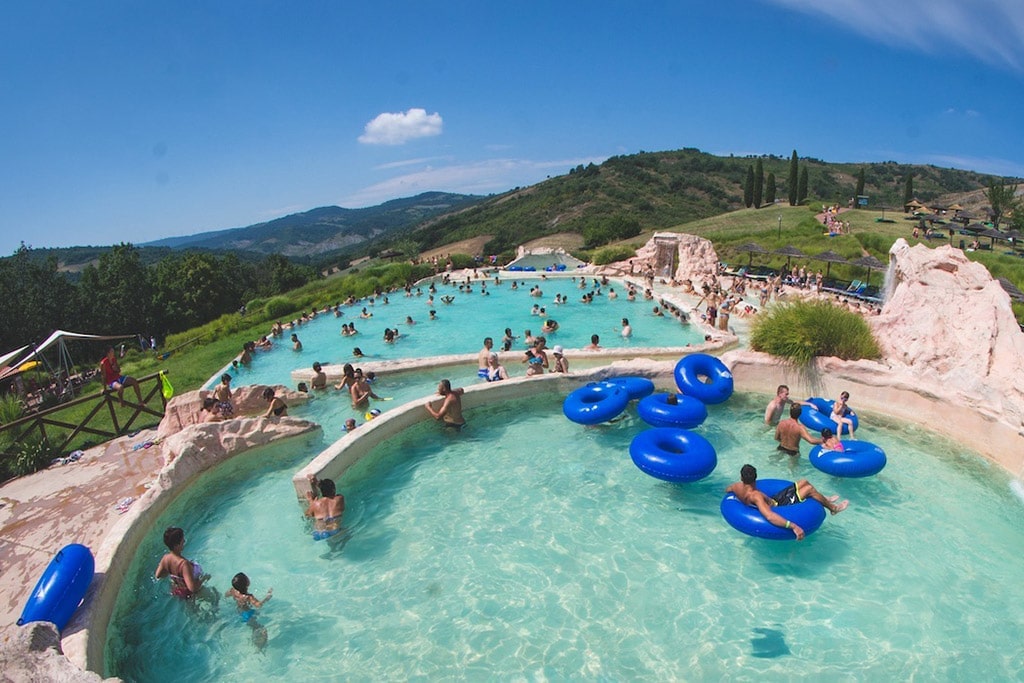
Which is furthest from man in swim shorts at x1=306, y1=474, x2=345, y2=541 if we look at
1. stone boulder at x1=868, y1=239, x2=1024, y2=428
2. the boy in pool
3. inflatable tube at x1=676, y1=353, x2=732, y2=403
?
stone boulder at x1=868, y1=239, x2=1024, y2=428

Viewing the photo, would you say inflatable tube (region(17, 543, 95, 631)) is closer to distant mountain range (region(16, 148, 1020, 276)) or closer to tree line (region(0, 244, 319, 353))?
tree line (region(0, 244, 319, 353))

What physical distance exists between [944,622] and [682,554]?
2.54 metres

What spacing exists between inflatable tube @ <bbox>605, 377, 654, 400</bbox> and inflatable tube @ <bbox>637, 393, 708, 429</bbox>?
732mm

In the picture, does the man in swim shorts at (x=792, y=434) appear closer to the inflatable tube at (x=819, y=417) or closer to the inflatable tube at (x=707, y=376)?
the inflatable tube at (x=819, y=417)

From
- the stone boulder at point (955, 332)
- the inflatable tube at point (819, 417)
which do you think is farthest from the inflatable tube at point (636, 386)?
the stone boulder at point (955, 332)

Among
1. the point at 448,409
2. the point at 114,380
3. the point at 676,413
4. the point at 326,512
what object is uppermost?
the point at 114,380

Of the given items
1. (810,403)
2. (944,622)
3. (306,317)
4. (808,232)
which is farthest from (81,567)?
(808,232)

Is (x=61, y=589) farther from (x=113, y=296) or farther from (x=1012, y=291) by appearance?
(x=113, y=296)

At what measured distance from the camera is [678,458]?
7328mm

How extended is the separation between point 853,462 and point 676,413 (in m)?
2.53

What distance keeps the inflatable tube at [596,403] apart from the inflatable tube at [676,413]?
460 mm

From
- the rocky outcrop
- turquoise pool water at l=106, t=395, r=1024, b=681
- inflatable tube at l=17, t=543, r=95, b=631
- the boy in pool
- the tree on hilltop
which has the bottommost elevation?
turquoise pool water at l=106, t=395, r=1024, b=681

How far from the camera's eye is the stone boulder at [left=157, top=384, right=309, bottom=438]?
A: 10391 millimetres

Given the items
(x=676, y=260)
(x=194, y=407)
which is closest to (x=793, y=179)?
(x=676, y=260)
